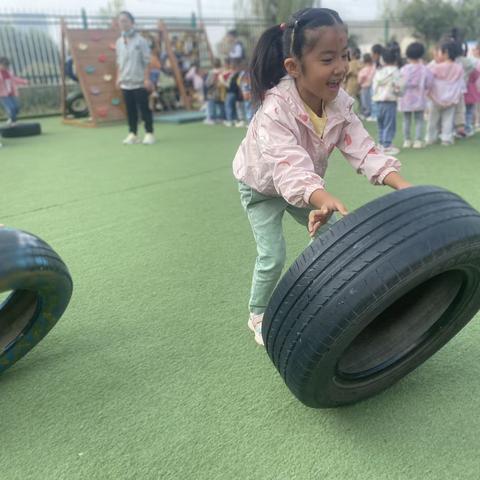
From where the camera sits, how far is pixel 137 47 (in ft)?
24.5

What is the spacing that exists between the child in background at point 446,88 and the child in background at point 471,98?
49cm

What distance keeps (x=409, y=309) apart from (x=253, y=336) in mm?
716

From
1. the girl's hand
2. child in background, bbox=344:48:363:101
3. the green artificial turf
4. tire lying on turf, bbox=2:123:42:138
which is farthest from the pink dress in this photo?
tire lying on turf, bbox=2:123:42:138

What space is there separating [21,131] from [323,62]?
8.82 meters

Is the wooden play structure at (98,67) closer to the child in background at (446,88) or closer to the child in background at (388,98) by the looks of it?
the child in background at (388,98)

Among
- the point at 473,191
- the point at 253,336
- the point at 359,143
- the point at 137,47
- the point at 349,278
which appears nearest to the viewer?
the point at 349,278

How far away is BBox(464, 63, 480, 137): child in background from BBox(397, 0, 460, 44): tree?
825 inches

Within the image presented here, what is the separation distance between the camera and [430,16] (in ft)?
94.1

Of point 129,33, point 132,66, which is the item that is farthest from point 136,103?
point 129,33

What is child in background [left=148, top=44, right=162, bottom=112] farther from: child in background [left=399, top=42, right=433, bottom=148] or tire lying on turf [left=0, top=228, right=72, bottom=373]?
tire lying on turf [left=0, top=228, right=72, bottom=373]

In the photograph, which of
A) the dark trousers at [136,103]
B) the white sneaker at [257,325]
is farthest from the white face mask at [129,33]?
the white sneaker at [257,325]

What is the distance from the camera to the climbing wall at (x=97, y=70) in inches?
403

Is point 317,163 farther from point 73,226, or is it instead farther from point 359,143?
point 73,226

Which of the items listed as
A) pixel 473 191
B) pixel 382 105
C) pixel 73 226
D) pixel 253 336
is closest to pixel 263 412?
pixel 253 336
